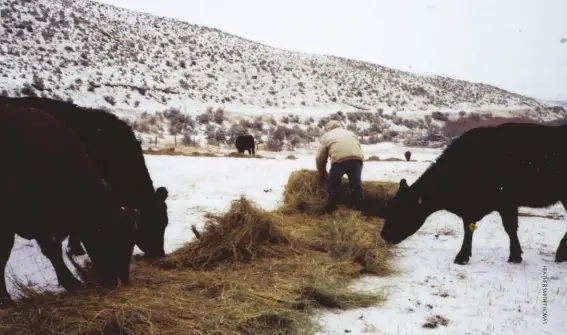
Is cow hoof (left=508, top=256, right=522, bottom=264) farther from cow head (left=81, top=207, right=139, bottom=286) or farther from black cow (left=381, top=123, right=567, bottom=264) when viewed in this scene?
cow head (left=81, top=207, right=139, bottom=286)

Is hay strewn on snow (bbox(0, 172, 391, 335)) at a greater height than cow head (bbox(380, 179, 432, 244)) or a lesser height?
lesser

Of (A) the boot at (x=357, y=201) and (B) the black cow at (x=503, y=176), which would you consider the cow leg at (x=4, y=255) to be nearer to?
(B) the black cow at (x=503, y=176)

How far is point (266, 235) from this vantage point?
6.20 metres

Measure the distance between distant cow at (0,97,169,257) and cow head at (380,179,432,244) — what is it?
3.22 m

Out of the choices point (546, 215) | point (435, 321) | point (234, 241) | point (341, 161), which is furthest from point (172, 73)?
point (435, 321)

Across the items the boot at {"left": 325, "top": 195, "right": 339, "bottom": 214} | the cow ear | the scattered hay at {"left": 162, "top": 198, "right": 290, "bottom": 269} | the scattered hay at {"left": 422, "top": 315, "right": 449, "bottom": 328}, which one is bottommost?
the scattered hay at {"left": 422, "top": 315, "right": 449, "bottom": 328}

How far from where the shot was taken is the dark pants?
7910 mm

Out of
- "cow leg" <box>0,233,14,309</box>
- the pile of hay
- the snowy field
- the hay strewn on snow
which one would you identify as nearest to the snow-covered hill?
the pile of hay

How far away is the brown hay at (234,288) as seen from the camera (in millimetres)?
3637

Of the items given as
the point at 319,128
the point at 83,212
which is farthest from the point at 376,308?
the point at 319,128

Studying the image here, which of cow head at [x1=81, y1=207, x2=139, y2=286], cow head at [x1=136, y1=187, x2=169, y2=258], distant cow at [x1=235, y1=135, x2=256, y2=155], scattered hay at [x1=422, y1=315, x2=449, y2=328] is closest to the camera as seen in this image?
scattered hay at [x1=422, y1=315, x2=449, y2=328]

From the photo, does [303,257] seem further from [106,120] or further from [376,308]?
[106,120]

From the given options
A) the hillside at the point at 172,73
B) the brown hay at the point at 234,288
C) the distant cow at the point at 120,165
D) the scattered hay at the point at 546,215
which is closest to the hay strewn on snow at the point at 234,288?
the brown hay at the point at 234,288

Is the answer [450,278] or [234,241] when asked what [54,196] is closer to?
[234,241]
